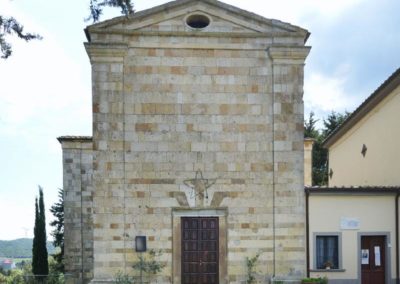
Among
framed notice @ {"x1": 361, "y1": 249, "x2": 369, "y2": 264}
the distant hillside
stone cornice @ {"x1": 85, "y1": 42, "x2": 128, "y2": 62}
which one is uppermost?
stone cornice @ {"x1": 85, "y1": 42, "x2": 128, "y2": 62}

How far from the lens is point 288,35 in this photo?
15.9 meters

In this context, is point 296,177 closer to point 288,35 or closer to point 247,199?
point 247,199

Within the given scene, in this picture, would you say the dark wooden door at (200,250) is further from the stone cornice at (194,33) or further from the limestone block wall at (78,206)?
the limestone block wall at (78,206)

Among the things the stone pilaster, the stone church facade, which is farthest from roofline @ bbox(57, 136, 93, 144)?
the stone pilaster

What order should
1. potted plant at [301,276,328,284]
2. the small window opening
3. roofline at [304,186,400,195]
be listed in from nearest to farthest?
potted plant at [301,276,328,284], the small window opening, roofline at [304,186,400,195]

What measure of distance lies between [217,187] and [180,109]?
104 inches

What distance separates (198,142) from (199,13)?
4.01 meters

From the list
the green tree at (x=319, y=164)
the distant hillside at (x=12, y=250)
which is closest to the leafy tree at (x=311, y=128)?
the green tree at (x=319, y=164)

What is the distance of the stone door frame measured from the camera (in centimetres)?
1538

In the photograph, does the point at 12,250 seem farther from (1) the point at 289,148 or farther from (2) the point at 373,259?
(1) the point at 289,148

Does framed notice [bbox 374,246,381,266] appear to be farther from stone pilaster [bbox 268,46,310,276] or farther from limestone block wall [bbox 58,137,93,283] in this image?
limestone block wall [bbox 58,137,93,283]

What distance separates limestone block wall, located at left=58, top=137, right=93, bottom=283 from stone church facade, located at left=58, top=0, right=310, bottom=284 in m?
4.79

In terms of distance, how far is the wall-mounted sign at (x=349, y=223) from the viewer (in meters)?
16.6

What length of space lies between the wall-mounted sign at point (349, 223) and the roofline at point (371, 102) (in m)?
5.47
